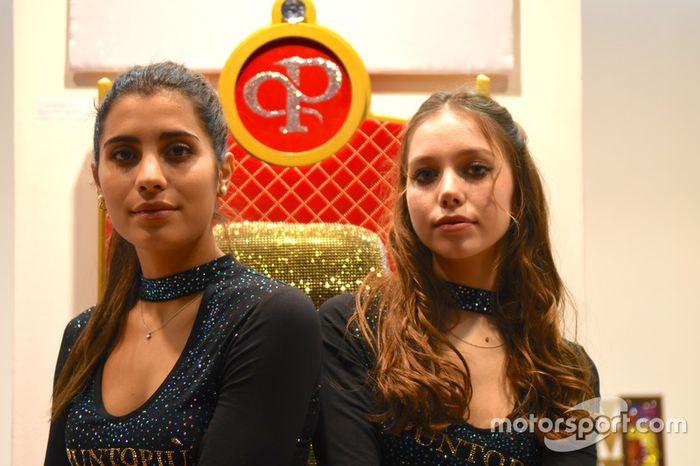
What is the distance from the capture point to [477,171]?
143cm

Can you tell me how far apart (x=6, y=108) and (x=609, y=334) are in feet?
7.30

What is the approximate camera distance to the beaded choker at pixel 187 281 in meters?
1.31

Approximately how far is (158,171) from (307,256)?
470 millimetres

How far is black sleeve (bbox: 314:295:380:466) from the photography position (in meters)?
1.30

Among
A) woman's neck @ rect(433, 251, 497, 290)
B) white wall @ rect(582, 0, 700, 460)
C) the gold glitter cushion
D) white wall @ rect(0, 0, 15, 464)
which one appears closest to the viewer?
woman's neck @ rect(433, 251, 497, 290)

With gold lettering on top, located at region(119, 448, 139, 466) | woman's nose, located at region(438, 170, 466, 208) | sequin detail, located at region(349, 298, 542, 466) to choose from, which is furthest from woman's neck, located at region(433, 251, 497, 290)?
gold lettering on top, located at region(119, 448, 139, 466)

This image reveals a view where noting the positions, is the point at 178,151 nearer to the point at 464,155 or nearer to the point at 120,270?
the point at 120,270

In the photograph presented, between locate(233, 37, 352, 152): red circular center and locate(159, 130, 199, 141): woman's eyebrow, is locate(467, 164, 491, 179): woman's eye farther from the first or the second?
locate(233, 37, 352, 152): red circular center

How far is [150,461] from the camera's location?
1.18m

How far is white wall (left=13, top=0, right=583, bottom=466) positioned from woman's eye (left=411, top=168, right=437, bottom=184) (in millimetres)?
1058

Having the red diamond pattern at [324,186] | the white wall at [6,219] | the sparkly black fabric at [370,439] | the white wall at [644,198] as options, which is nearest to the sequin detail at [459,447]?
the sparkly black fabric at [370,439]

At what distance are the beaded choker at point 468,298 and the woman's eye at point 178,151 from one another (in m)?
0.50

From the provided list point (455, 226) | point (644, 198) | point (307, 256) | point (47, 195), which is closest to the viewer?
point (455, 226)

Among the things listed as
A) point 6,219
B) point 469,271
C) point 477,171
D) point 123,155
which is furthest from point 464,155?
point 6,219
